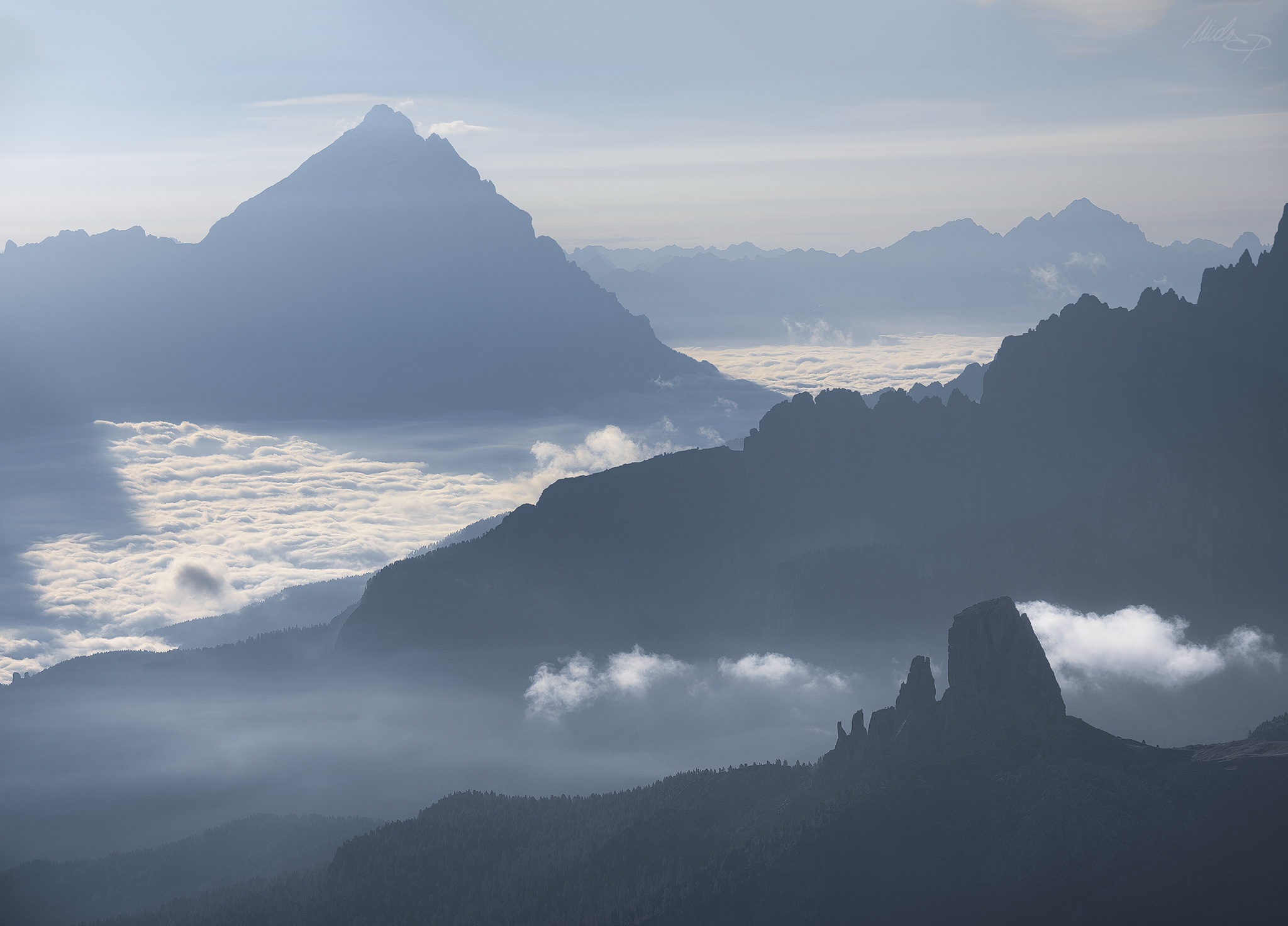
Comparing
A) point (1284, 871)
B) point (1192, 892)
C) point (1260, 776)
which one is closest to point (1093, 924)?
point (1192, 892)

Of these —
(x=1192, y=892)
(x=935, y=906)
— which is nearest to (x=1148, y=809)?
(x=1192, y=892)

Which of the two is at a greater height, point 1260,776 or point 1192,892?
point 1260,776

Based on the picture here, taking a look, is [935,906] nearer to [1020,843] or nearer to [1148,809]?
[1020,843]

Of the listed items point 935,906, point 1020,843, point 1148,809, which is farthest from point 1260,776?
point 935,906

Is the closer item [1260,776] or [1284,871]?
[1284,871]

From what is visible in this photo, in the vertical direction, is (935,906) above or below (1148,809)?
below

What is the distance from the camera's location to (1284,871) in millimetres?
177500

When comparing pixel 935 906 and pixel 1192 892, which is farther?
pixel 935 906

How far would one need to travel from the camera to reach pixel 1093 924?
18200cm

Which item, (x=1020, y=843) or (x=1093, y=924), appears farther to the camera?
(x=1020, y=843)

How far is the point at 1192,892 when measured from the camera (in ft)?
594

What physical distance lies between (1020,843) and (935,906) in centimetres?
1815

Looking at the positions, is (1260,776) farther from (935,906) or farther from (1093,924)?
(935,906)

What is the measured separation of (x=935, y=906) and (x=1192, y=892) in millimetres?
40809
